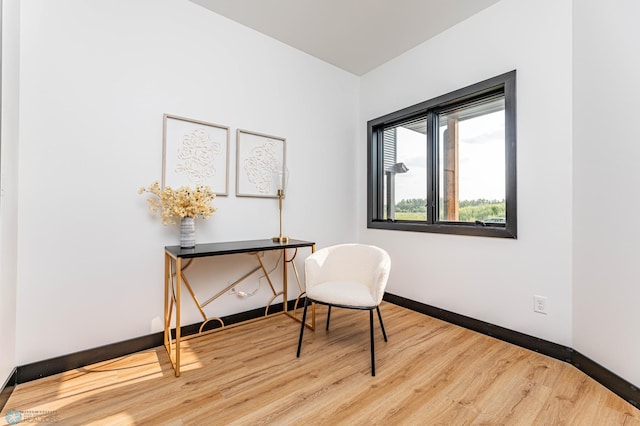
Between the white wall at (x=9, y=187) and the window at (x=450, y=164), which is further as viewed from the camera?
the window at (x=450, y=164)

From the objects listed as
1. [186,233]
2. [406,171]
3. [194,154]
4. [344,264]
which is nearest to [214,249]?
[186,233]

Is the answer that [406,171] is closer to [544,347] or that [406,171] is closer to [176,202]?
[544,347]

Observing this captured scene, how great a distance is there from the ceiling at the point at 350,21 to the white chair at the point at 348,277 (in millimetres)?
1916

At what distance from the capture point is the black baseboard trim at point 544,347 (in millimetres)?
1487

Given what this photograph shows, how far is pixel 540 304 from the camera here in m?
2.00

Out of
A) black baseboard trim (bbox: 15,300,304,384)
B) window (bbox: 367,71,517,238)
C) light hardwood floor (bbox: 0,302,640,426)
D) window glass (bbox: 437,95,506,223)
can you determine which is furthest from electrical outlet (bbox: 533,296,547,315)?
black baseboard trim (bbox: 15,300,304,384)

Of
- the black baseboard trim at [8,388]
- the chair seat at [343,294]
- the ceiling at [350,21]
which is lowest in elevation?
the black baseboard trim at [8,388]

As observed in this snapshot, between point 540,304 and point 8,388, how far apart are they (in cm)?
320

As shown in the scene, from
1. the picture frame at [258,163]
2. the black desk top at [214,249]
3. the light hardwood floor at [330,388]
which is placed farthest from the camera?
the picture frame at [258,163]

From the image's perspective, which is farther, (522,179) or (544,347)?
(522,179)

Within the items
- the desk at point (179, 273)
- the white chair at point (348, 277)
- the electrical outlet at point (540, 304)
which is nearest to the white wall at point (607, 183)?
the electrical outlet at point (540, 304)

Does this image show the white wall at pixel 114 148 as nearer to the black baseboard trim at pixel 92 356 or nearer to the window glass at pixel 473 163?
the black baseboard trim at pixel 92 356

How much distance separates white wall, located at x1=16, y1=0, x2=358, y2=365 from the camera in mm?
1677

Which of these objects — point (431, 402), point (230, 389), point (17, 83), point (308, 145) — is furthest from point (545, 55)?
point (17, 83)
